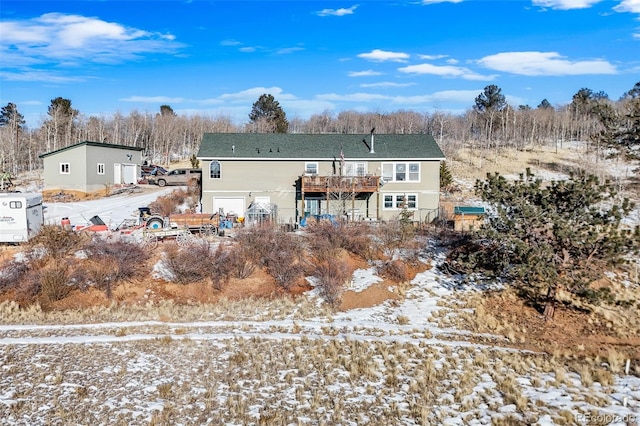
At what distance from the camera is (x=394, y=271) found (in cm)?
2148

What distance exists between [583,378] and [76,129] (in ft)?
257

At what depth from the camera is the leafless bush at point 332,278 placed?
19.2 metres

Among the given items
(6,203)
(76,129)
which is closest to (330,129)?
(76,129)

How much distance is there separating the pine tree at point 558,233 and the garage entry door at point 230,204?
1769 centimetres

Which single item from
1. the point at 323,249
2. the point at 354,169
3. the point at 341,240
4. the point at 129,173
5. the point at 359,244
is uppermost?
the point at 354,169

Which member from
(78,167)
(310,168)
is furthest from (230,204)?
(78,167)

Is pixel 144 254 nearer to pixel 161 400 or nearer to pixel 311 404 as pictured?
pixel 161 400

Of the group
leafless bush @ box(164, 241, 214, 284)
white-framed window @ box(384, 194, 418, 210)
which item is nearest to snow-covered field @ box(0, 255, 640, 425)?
leafless bush @ box(164, 241, 214, 284)

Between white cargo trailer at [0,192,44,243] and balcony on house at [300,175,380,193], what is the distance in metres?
14.9

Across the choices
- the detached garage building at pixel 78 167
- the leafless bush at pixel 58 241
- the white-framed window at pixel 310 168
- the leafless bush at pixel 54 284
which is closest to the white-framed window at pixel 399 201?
the white-framed window at pixel 310 168

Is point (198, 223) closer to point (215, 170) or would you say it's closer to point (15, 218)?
point (215, 170)

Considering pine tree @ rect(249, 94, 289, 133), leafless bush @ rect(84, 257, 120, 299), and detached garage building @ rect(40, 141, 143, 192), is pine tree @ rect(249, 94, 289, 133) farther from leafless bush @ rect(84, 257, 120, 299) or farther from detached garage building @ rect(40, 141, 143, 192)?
leafless bush @ rect(84, 257, 120, 299)

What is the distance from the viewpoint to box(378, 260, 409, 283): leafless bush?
21.3m

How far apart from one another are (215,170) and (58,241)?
11.9 meters
